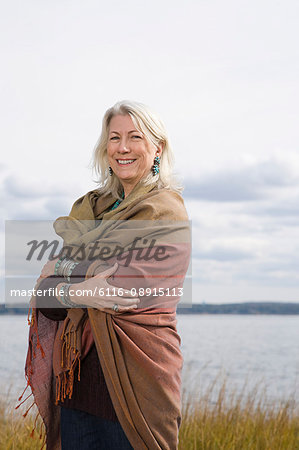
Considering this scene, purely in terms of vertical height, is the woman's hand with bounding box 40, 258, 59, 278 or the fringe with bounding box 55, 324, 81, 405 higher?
the woman's hand with bounding box 40, 258, 59, 278

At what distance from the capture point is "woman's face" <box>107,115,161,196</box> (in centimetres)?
228

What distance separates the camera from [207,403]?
4070mm

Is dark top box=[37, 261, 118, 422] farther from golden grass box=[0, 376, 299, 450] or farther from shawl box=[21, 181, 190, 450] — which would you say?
golden grass box=[0, 376, 299, 450]

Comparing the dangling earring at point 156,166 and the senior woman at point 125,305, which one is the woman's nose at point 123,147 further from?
the dangling earring at point 156,166

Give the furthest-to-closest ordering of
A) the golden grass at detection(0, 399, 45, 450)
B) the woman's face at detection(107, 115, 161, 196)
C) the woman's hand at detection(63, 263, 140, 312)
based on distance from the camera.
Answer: the golden grass at detection(0, 399, 45, 450) → the woman's face at detection(107, 115, 161, 196) → the woman's hand at detection(63, 263, 140, 312)

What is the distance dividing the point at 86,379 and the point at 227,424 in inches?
79.1

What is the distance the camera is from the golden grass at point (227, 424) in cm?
357

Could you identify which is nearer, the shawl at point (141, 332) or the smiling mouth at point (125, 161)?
the shawl at point (141, 332)

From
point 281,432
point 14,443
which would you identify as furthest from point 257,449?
point 14,443

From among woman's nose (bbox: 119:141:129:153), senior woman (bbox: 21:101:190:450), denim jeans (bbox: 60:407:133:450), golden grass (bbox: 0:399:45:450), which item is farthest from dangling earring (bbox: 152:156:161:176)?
golden grass (bbox: 0:399:45:450)

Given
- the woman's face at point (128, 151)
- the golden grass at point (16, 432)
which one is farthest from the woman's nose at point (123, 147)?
the golden grass at point (16, 432)

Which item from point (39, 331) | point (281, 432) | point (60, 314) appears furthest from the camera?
point (281, 432)

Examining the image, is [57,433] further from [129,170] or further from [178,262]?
[129,170]

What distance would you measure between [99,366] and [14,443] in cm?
164
